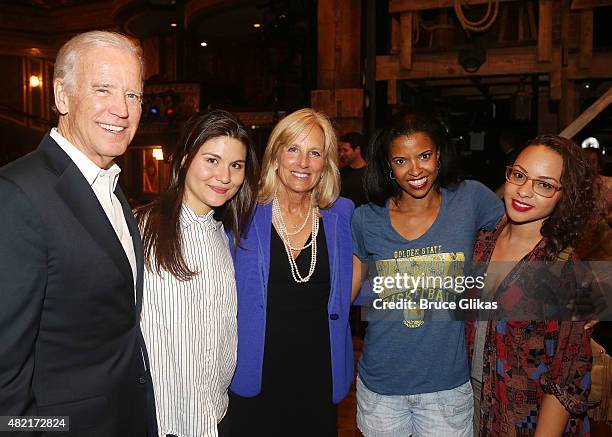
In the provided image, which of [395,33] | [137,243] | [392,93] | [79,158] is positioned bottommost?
[137,243]

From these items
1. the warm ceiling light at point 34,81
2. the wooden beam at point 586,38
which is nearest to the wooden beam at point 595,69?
the wooden beam at point 586,38

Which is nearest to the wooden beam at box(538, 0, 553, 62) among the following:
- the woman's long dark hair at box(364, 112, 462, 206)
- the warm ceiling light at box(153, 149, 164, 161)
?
the woman's long dark hair at box(364, 112, 462, 206)

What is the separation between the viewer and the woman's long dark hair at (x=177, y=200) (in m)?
1.81

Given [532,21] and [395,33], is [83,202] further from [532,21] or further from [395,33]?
[532,21]

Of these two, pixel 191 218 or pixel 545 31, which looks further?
pixel 545 31

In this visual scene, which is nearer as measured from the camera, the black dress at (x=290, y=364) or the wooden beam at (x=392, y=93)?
the black dress at (x=290, y=364)

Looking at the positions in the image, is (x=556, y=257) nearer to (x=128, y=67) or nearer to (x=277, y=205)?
(x=277, y=205)

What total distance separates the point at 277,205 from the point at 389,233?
55 centimetres

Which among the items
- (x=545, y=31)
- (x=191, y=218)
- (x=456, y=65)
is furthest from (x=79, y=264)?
(x=545, y=31)

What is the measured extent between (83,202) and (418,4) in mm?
4696

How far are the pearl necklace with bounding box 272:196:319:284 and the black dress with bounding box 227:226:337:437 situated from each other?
0.06 ft

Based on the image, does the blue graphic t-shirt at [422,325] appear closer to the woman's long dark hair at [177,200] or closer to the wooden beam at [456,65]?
the woman's long dark hair at [177,200]

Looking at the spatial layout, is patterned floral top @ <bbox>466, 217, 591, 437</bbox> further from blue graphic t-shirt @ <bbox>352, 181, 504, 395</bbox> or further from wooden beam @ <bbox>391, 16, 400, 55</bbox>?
wooden beam @ <bbox>391, 16, 400, 55</bbox>

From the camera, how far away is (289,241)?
234 centimetres
